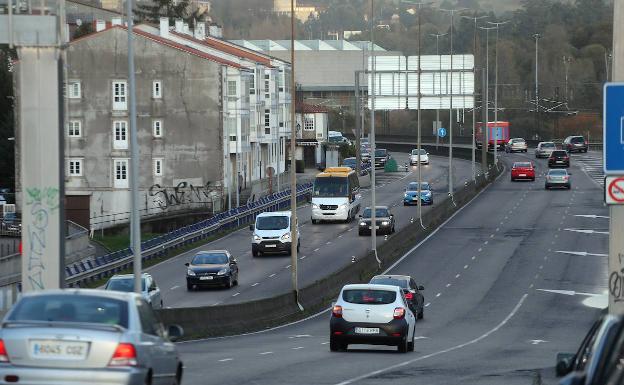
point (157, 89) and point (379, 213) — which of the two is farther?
point (157, 89)

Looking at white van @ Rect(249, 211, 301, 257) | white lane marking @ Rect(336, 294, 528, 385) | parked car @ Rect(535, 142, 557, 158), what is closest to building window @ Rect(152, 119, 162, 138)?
white van @ Rect(249, 211, 301, 257)

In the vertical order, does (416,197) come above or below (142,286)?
below

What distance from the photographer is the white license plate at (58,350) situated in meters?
13.8

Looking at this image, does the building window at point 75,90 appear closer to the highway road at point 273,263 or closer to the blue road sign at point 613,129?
the highway road at point 273,263

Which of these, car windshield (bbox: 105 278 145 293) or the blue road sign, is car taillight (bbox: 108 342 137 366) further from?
car windshield (bbox: 105 278 145 293)

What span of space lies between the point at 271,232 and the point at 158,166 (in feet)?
108

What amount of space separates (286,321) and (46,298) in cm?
2922

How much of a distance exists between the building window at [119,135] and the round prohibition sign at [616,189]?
263 feet

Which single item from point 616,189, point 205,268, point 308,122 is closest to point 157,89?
point 205,268

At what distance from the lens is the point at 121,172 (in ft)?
310

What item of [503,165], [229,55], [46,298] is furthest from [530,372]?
[503,165]

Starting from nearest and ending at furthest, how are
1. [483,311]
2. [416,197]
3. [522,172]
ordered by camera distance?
[483,311] → [416,197] → [522,172]

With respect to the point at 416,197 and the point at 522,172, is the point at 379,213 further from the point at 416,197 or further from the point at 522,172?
the point at 522,172

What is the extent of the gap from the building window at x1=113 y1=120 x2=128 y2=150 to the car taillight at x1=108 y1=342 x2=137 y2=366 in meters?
81.6
